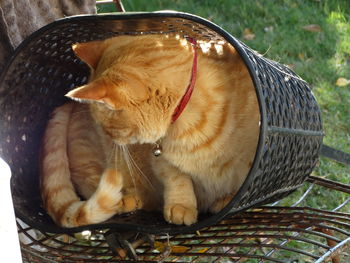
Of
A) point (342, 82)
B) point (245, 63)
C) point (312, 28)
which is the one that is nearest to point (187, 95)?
point (245, 63)

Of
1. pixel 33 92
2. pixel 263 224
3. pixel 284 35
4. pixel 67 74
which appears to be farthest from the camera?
pixel 284 35

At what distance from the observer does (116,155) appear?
166 centimetres

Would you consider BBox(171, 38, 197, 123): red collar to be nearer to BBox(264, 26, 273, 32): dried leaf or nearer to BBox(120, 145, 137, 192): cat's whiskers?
BBox(120, 145, 137, 192): cat's whiskers

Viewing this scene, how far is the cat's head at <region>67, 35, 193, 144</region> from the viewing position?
1.39 metres

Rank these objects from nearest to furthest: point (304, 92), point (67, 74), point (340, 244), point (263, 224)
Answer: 1. point (340, 244)
2. point (263, 224)
3. point (304, 92)
4. point (67, 74)

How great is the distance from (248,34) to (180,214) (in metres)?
1.99

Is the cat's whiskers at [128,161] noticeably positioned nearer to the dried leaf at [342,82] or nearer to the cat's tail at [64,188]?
the cat's tail at [64,188]

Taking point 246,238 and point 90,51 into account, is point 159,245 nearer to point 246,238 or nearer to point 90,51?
point 246,238

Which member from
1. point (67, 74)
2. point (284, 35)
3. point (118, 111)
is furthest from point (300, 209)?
point (284, 35)

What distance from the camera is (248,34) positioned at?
3.29m

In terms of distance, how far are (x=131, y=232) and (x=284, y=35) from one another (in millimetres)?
2125

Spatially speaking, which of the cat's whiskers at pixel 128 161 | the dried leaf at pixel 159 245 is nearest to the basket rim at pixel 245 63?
the dried leaf at pixel 159 245

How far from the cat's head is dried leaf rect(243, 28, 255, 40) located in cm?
178

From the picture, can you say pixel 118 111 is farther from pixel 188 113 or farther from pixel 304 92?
pixel 304 92
